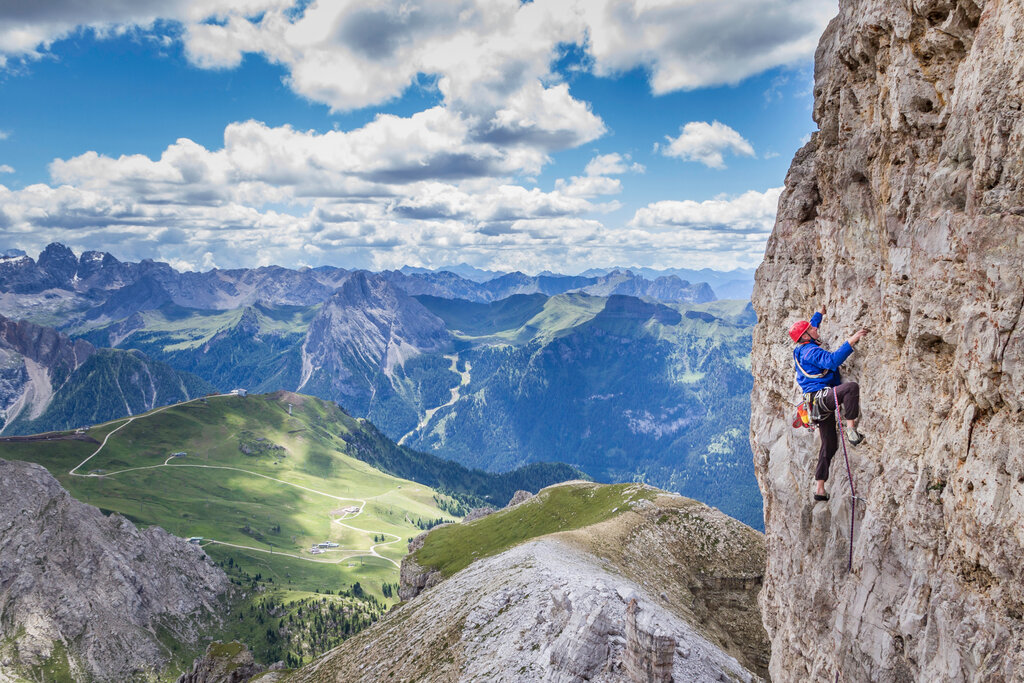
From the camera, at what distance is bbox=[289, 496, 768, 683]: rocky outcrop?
1442 inches

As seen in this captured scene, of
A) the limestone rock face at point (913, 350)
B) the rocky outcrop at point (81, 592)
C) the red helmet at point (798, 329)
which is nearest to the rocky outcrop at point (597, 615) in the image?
the limestone rock face at point (913, 350)

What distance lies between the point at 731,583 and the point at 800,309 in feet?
177

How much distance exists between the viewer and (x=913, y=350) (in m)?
19.5

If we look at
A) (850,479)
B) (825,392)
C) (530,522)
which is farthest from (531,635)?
(530,522)

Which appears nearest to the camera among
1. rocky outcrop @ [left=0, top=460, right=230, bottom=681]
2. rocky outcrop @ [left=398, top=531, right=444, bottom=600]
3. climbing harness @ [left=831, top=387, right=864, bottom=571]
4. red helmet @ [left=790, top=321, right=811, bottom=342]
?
climbing harness @ [left=831, top=387, right=864, bottom=571]

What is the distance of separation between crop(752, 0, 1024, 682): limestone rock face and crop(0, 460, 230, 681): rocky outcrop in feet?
560

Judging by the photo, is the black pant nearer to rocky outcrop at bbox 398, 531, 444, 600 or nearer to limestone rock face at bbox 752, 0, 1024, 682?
limestone rock face at bbox 752, 0, 1024, 682

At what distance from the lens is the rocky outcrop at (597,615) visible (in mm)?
36625

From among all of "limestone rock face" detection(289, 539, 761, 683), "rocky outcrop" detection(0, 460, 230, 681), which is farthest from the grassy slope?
"rocky outcrop" detection(0, 460, 230, 681)

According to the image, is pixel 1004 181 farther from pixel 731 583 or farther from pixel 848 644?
pixel 731 583

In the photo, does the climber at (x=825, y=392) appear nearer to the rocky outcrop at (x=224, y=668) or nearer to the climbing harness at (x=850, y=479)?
the climbing harness at (x=850, y=479)

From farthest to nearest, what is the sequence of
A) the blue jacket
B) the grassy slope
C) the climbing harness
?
the grassy slope → the blue jacket → the climbing harness

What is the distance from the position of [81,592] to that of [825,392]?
189m

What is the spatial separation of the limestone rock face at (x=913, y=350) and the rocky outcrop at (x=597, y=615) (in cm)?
1134
